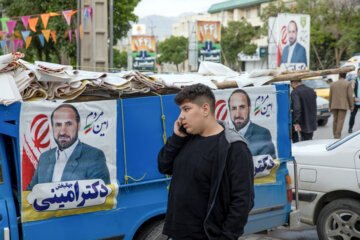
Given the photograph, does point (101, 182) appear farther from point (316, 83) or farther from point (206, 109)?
point (316, 83)

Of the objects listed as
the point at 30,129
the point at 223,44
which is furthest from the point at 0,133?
the point at 223,44

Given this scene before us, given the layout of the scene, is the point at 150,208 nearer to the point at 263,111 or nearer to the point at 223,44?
the point at 263,111

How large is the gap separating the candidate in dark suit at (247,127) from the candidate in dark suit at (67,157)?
54.8 inches

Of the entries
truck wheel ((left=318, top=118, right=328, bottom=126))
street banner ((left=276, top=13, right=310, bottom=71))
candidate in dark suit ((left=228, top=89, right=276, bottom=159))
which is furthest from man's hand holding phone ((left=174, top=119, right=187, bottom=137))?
street banner ((left=276, top=13, right=310, bottom=71))

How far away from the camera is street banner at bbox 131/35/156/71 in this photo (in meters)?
34.6

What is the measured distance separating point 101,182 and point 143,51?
31533 millimetres

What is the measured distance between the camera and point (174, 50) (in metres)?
77.4

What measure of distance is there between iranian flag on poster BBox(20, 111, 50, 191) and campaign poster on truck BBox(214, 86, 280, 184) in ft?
5.36

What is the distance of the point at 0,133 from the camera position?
12.0ft

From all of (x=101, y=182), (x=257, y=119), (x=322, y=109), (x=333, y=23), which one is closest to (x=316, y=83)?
(x=322, y=109)

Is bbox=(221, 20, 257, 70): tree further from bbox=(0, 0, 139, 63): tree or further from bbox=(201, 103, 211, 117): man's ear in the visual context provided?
bbox=(201, 103, 211, 117): man's ear

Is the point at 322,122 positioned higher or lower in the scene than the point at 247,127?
lower

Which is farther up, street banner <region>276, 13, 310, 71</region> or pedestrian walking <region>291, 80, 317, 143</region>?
street banner <region>276, 13, 310, 71</region>

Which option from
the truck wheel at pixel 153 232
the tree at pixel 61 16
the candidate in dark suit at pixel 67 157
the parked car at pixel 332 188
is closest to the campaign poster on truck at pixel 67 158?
the candidate in dark suit at pixel 67 157
